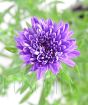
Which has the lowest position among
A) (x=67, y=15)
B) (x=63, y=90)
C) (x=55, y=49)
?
(x=63, y=90)

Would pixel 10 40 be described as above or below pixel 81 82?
above

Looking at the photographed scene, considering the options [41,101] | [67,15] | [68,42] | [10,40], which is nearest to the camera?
[68,42]

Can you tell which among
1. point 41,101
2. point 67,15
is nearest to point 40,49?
point 41,101

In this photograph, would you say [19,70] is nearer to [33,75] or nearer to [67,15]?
[33,75]

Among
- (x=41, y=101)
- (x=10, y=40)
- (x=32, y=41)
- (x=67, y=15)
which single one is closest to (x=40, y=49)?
(x=32, y=41)

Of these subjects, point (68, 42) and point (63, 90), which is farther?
point (63, 90)

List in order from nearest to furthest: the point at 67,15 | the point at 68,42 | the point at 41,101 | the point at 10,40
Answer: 1. the point at 68,42
2. the point at 41,101
3. the point at 10,40
4. the point at 67,15
